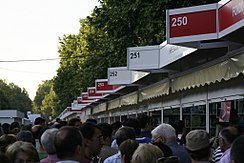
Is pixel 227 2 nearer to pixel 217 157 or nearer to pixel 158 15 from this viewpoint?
pixel 217 157

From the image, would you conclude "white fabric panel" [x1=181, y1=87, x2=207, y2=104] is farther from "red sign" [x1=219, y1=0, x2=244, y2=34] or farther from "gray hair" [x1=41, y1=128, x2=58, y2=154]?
"gray hair" [x1=41, y1=128, x2=58, y2=154]

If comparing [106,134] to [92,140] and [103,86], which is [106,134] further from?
[103,86]

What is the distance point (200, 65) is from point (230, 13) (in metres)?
3.51

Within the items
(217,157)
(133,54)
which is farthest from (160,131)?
(133,54)

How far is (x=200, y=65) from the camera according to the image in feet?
41.7

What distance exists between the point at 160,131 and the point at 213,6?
143 inches

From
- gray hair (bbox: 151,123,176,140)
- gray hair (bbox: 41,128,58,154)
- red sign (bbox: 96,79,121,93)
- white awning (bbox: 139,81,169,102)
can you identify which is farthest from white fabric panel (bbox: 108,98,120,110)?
gray hair (bbox: 41,128,58,154)

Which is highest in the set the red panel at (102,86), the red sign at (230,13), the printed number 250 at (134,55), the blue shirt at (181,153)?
the red panel at (102,86)

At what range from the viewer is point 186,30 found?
34.4ft

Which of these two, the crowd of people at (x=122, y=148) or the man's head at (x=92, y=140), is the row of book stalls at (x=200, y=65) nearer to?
the crowd of people at (x=122, y=148)

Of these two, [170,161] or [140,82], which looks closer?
[170,161]

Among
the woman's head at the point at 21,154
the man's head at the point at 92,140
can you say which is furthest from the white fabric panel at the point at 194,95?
the woman's head at the point at 21,154

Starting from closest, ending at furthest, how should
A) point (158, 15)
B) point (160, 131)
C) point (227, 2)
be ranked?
point (160, 131) → point (227, 2) → point (158, 15)

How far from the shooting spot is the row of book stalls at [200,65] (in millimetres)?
9984
